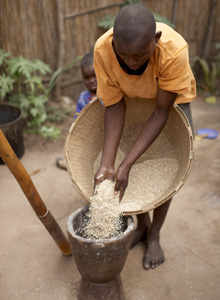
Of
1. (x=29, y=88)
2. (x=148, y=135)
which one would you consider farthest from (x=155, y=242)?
(x=29, y=88)

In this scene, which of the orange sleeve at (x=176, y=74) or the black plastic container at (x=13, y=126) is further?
the black plastic container at (x=13, y=126)

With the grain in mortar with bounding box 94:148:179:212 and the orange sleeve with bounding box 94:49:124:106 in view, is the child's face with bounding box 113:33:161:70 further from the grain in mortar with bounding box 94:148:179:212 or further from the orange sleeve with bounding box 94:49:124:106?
the grain in mortar with bounding box 94:148:179:212

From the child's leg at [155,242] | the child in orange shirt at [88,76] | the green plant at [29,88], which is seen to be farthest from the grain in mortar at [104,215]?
the green plant at [29,88]

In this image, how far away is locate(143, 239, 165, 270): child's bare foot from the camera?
2.07 metres

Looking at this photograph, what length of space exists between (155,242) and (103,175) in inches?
28.7

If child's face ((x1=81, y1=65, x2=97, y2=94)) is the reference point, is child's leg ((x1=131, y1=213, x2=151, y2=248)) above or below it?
below

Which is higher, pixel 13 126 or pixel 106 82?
pixel 106 82

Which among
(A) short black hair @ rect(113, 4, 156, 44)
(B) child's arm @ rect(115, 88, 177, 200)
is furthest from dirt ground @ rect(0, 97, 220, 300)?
(A) short black hair @ rect(113, 4, 156, 44)

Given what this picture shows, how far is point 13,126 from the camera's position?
3211mm

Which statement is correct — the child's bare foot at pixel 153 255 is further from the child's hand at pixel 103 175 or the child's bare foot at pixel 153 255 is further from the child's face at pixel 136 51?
the child's face at pixel 136 51

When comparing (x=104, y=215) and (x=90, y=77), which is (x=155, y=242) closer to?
(x=104, y=215)

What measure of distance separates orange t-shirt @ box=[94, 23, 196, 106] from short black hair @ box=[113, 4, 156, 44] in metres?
0.19

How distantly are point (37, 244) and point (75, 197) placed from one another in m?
0.63

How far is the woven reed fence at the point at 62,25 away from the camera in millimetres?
3654
